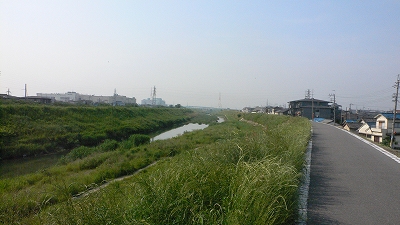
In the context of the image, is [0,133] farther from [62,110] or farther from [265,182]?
[265,182]

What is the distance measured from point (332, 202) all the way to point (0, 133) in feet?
74.7

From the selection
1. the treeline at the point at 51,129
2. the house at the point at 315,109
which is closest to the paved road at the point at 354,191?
the treeline at the point at 51,129

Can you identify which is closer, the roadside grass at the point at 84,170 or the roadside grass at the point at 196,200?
the roadside grass at the point at 196,200

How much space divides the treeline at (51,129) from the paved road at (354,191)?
64.6ft

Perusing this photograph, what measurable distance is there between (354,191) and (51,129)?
25.2m

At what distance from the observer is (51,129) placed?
25266 millimetres

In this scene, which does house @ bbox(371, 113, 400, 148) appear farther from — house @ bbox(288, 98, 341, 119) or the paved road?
the paved road

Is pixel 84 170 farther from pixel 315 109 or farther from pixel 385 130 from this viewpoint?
pixel 315 109

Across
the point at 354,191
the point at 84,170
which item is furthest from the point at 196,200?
the point at 84,170

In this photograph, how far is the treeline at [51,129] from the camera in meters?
20.7

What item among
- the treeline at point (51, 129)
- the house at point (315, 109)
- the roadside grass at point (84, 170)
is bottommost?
the roadside grass at point (84, 170)

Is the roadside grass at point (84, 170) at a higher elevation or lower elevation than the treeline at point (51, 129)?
lower

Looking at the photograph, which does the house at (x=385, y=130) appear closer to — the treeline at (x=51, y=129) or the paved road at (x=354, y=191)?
the paved road at (x=354, y=191)

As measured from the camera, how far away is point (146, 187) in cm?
389
